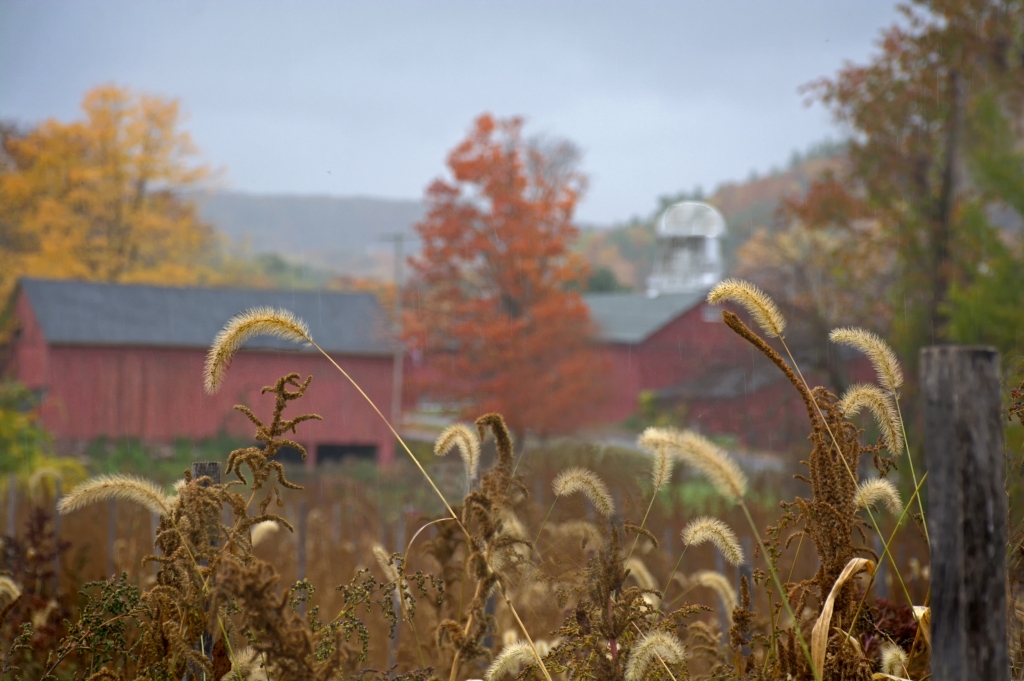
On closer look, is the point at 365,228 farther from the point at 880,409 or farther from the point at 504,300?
the point at 880,409

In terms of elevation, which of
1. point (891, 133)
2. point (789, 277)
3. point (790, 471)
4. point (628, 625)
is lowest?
point (790, 471)

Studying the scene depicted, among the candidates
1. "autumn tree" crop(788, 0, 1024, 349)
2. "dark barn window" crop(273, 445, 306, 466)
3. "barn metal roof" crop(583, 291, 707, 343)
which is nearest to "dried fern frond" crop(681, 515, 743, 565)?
"autumn tree" crop(788, 0, 1024, 349)

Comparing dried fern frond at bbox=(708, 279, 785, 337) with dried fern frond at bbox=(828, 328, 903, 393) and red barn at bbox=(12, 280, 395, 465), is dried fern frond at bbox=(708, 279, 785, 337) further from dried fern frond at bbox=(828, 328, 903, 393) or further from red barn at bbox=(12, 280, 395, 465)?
red barn at bbox=(12, 280, 395, 465)

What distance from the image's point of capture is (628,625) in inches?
86.0

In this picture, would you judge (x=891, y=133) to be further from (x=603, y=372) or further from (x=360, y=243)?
(x=360, y=243)

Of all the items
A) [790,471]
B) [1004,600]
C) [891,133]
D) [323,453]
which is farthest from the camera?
[323,453]

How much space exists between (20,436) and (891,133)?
50.1 feet

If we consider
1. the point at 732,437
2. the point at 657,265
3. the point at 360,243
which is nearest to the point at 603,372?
the point at 732,437

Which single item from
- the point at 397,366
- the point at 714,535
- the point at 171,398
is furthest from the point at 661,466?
the point at 171,398

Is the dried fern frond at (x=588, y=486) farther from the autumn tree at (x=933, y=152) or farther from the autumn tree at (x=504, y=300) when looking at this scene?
the autumn tree at (x=504, y=300)

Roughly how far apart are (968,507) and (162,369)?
28512mm

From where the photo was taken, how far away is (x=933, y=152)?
16438 millimetres

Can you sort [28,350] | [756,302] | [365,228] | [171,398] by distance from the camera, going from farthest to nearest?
[365,228] → [28,350] → [171,398] → [756,302]

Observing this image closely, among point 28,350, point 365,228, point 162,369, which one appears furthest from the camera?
point 365,228
